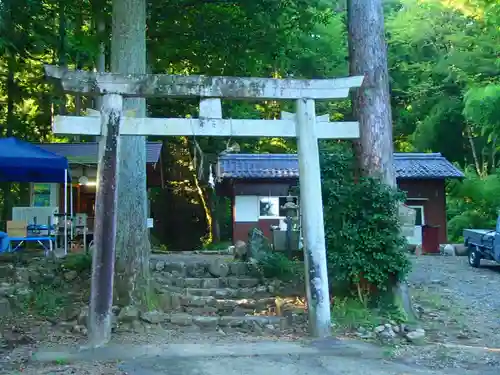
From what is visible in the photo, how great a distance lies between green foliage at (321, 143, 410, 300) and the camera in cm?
787

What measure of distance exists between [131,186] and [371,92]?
159 inches

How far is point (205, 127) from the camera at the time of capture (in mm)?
7105

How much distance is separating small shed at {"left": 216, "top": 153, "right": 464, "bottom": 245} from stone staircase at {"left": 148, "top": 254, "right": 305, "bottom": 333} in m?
8.36

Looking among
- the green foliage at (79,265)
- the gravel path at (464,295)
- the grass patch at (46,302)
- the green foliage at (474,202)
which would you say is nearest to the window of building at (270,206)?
the gravel path at (464,295)

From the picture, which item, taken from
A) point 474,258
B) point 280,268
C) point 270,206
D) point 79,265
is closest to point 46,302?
point 79,265

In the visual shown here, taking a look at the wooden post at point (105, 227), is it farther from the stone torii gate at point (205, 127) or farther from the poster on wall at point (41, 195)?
the poster on wall at point (41, 195)

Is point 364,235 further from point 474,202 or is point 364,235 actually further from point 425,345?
point 474,202

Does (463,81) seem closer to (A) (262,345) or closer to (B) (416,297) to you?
(B) (416,297)

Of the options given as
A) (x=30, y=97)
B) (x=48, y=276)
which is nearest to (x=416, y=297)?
(x=48, y=276)

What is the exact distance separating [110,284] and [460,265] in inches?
452

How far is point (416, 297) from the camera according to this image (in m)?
9.45

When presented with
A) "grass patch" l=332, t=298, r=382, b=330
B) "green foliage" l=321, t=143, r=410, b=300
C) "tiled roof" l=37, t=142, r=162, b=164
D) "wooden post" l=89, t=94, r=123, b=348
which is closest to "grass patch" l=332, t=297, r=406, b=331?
"grass patch" l=332, t=298, r=382, b=330

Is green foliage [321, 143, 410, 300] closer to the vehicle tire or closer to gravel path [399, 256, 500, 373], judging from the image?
gravel path [399, 256, 500, 373]

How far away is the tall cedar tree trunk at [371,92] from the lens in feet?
27.5
